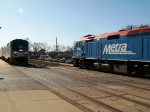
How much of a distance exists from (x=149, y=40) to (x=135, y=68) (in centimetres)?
286

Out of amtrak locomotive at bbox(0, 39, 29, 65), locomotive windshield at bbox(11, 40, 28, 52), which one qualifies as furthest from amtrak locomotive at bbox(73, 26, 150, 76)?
locomotive windshield at bbox(11, 40, 28, 52)

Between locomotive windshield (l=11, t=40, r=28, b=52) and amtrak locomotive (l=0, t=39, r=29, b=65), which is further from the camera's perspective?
locomotive windshield (l=11, t=40, r=28, b=52)

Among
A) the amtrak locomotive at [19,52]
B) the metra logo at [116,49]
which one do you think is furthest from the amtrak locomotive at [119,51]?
the amtrak locomotive at [19,52]

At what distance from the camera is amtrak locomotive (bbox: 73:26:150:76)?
19.2 metres

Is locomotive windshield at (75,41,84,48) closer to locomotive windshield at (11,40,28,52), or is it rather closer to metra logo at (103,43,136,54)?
metra logo at (103,43,136,54)

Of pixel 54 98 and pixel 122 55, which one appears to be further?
pixel 122 55

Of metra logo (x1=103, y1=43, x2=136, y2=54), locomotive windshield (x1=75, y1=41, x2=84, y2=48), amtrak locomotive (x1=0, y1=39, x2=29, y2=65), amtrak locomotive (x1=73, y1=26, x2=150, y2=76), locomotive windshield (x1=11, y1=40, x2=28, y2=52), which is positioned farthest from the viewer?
locomotive windshield (x1=11, y1=40, x2=28, y2=52)

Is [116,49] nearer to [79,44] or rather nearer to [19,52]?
[79,44]

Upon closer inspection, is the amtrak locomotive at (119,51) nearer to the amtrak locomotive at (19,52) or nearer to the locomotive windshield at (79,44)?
the locomotive windshield at (79,44)

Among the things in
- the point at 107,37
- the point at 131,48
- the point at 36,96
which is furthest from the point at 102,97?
the point at 107,37

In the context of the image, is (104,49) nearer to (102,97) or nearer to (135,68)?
(135,68)

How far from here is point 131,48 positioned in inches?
813

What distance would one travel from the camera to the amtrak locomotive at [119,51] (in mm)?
19250

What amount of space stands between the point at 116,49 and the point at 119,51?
0.53 m
